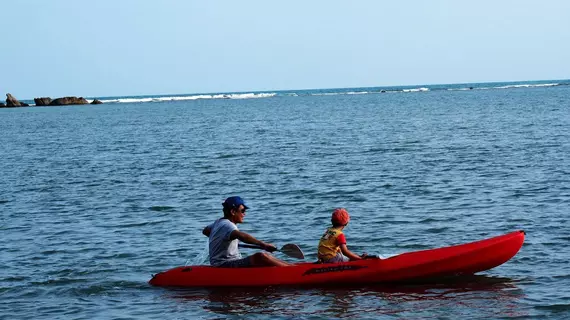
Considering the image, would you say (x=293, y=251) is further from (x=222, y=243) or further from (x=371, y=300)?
(x=371, y=300)

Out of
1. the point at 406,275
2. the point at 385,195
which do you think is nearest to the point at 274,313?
the point at 406,275

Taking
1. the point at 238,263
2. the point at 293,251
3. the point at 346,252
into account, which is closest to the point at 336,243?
the point at 346,252

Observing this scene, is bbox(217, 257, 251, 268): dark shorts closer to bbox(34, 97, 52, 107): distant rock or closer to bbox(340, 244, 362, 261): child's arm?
bbox(340, 244, 362, 261): child's arm

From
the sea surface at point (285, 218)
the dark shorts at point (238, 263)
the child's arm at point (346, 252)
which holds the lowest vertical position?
the sea surface at point (285, 218)

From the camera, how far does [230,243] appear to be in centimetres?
1197

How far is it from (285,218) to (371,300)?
6668 millimetres

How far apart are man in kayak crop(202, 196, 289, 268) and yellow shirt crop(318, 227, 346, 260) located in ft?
2.00

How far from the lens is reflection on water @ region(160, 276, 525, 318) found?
10.7m

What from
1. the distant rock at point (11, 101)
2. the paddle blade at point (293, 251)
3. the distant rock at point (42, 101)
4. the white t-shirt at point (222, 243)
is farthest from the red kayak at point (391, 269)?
the distant rock at point (42, 101)

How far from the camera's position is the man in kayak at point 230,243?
11.6m

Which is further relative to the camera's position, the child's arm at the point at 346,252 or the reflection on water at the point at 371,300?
the child's arm at the point at 346,252

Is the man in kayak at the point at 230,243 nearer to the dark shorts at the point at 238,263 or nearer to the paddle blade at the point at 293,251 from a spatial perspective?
the dark shorts at the point at 238,263

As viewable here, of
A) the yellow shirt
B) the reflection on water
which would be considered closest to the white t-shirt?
the reflection on water

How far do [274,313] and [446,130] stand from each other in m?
35.5
